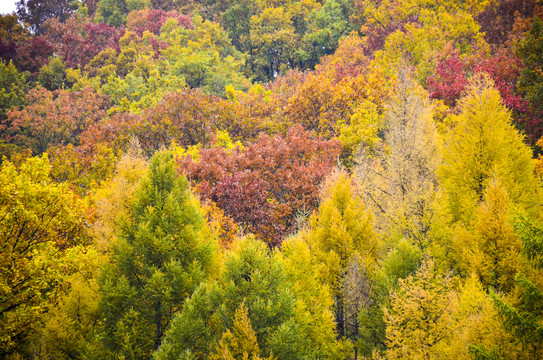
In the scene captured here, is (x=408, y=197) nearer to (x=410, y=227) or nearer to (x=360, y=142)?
(x=410, y=227)

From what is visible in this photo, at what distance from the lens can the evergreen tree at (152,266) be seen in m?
16.5

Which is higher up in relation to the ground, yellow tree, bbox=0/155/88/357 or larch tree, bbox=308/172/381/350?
yellow tree, bbox=0/155/88/357

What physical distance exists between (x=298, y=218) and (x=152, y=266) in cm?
1061

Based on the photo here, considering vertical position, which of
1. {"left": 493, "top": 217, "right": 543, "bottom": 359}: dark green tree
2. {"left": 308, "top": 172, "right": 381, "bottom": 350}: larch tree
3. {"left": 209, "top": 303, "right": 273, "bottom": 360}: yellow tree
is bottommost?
{"left": 308, "top": 172, "right": 381, "bottom": 350}: larch tree

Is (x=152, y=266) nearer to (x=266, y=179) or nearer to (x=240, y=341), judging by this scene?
(x=240, y=341)

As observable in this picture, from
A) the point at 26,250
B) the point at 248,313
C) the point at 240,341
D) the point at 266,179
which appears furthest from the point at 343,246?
the point at 26,250

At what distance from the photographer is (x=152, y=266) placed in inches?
673

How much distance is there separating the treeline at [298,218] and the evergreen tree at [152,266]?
0.31 feet

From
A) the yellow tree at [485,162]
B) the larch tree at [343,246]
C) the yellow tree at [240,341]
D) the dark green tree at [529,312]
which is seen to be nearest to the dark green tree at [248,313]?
the yellow tree at [240,341]

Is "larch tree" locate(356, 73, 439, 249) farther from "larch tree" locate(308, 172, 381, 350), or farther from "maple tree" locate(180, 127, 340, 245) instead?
"maple tree" locate(180, 127, 340, 245)

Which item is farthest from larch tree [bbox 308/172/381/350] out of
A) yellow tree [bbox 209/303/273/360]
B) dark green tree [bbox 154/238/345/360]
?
yellow tree [bbox 209/303/273/360]

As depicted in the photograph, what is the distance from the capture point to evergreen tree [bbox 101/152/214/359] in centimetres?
1645

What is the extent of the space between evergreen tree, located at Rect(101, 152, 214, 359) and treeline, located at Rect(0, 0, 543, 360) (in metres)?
0.09

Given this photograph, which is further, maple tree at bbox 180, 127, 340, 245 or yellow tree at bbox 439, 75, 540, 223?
maple tree at bbox 180, 127, 340, 245
